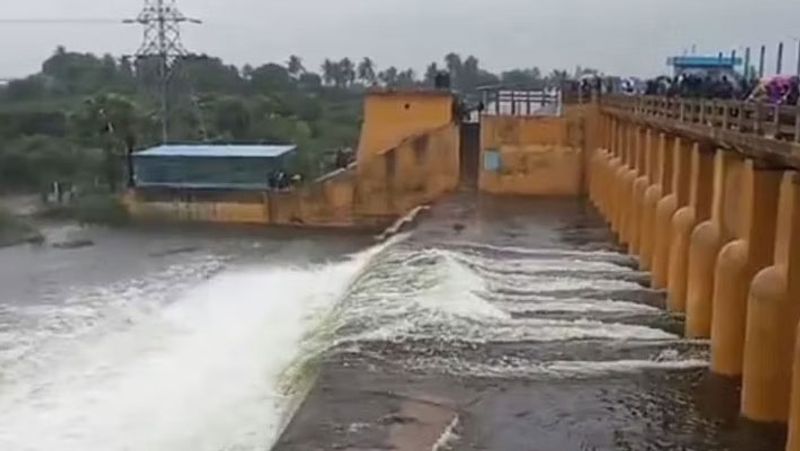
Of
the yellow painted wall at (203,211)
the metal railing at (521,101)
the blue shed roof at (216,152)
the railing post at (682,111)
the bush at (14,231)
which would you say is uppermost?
the railing post at (682,111)

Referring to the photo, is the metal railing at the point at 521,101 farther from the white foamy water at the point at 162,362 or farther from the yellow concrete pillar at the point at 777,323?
the yellow concrete pillar at the point at 777,323

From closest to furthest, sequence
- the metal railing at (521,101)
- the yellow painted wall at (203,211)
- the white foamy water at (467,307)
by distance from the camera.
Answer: the white foamy water at (467,307) → the metal railing at (521,101) → the yellow painted wall at (203,211)

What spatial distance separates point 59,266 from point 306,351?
16832mm

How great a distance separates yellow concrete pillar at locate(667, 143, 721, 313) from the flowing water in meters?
0.38

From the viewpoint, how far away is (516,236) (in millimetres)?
21438

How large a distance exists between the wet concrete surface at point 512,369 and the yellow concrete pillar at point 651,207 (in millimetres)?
383

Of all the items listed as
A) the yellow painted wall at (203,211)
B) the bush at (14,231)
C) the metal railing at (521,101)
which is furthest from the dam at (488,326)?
the bush at (14,231)

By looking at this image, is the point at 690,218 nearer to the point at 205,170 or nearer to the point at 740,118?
the point at 740,118

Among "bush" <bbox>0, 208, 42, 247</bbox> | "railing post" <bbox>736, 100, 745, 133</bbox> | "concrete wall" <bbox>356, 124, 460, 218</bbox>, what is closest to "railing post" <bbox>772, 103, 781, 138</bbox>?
"railing post" <bbox>736, 100, 745, 133</bbox>

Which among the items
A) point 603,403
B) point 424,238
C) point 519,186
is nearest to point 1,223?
point 519,186

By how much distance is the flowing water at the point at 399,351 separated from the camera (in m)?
9.94

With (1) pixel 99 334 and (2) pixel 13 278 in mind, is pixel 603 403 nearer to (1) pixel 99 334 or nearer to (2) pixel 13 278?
(1) pixel 99 334

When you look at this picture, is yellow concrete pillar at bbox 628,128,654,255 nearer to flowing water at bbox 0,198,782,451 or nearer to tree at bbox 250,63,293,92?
flowing water at bbox 0,198,782,451

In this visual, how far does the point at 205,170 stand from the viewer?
113ft
